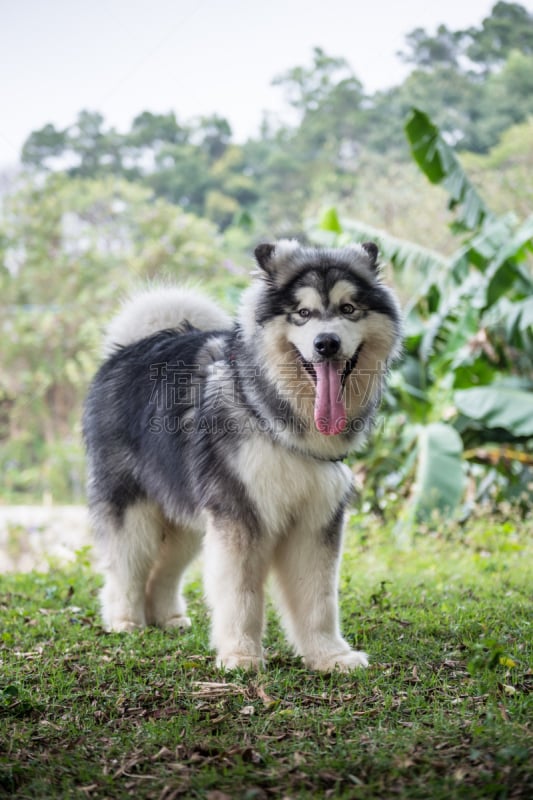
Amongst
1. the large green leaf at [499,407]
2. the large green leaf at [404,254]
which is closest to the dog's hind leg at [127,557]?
the large green leaf at [499,407]

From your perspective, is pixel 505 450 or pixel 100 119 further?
pixel 100 119

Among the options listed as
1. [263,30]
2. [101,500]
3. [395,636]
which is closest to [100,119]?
[263,30]

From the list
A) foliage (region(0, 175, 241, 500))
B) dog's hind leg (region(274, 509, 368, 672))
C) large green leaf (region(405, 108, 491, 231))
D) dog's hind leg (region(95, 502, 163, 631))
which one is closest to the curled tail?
dog's hind leg (region(95, 502, 163, 631))

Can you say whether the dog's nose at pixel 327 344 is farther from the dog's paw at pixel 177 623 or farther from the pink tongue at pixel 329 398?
the dog's paw at pixel 177 623

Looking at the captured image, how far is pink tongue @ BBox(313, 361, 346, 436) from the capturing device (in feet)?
11.2

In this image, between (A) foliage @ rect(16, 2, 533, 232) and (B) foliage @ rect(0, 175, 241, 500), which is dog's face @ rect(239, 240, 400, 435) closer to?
(B) foliage @ rect(0, 175, 241, 500)

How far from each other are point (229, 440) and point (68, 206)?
11003 millimetres

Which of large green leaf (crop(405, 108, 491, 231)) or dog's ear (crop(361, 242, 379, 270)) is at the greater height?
large green leaf (crop(405, 108, 491, 231))

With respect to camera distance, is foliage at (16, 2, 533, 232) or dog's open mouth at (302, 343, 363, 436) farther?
foliage at (16, 2, 533, 232)

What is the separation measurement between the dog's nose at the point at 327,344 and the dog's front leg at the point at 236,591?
0.83 metres

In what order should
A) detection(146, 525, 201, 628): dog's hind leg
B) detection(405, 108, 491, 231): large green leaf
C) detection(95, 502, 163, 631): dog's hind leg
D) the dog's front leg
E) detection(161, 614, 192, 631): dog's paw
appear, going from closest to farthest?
the dog's front leg
detection(95, 502, 163, 631): dog's hind leg
detection(161, 614, 192, 631): dog's paw
detection(146, 525, 201, 628): dog's hind leg
detection(405, 108, 491, 231): large green leaf

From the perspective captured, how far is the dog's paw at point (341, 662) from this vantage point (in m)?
3.58

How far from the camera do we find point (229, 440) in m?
3.64

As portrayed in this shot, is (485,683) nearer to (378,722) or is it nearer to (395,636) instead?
(378,722)
